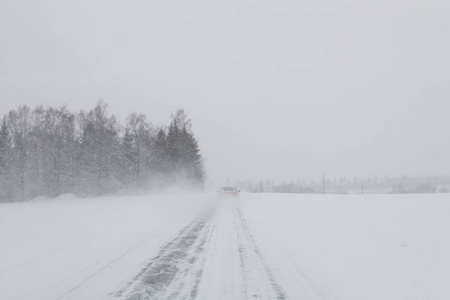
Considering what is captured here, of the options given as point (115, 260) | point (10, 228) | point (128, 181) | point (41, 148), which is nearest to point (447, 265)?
point (115, 260)

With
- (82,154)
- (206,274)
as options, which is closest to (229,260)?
(206,274)

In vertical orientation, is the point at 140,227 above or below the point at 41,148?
below

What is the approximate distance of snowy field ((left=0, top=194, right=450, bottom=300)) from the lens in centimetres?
504

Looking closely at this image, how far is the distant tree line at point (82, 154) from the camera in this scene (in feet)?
149

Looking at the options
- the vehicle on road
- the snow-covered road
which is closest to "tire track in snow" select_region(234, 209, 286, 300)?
the snow-covered road

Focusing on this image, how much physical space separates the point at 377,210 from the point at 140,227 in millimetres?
9929

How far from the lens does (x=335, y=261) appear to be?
Answer: 6.99 m

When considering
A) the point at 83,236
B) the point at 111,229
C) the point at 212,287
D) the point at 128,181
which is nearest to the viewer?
the point at 212,287

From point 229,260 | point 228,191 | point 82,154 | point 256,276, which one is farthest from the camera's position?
point 82,154

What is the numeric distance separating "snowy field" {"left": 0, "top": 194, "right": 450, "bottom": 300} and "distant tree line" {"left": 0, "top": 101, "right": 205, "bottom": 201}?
35.7 meters

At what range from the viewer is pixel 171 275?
5.87m

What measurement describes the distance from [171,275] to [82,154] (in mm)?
46770

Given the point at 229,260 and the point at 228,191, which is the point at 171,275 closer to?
the point at 229,260

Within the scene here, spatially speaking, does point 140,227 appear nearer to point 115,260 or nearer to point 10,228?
point 10,228
